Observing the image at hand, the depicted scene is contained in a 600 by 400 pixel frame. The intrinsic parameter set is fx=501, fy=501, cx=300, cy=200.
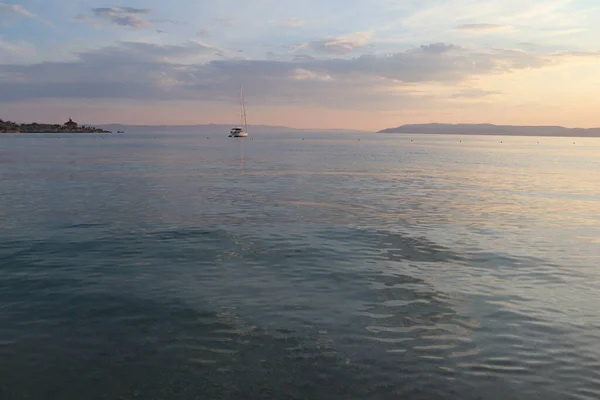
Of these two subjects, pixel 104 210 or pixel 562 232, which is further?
pixel 104 210

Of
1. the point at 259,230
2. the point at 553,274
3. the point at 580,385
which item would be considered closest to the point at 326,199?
the point at 259,230

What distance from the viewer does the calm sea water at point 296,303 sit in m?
12.4

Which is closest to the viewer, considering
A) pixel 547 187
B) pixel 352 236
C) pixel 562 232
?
pixel 352 236

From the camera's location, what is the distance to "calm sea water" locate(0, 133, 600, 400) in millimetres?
12352

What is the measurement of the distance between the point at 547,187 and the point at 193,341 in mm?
54204

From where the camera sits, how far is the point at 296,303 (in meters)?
17.7

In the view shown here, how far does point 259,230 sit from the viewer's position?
100ft

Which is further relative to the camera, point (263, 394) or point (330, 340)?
point (330, 340)

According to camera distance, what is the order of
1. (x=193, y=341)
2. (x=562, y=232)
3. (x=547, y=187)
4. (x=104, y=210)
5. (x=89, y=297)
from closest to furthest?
(x=193, y=341), (x=89, y=297), (x=562, y=232), (x=104, y=210), (x=547, y=187)

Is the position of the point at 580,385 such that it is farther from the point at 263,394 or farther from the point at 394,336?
the point at 263,394

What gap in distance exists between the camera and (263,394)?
38.1 ft

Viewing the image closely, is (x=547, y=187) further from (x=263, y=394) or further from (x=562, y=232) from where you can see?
(x=263, y=394)

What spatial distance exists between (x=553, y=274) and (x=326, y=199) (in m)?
24.5

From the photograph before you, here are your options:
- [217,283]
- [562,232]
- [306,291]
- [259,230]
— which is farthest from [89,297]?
Result: [562,232]
